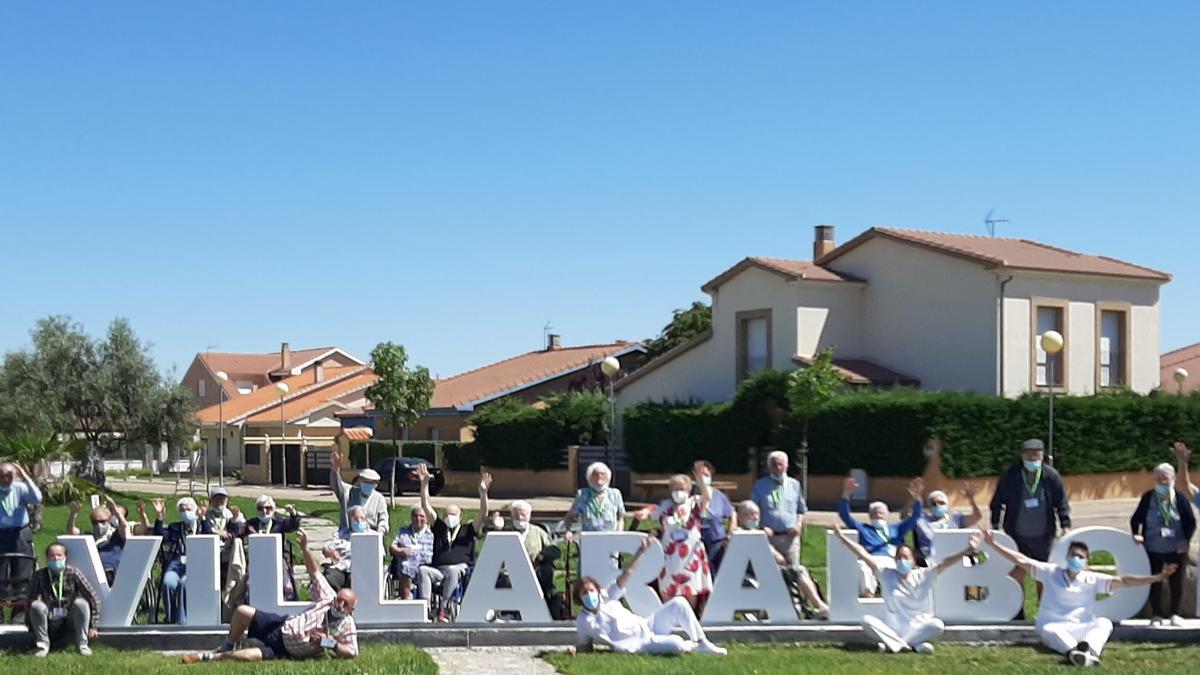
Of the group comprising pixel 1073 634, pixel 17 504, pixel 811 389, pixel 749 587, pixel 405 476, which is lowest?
pixel 405 476

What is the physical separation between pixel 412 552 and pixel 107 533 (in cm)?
310

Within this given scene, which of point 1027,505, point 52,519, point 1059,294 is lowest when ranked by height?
point 52,519

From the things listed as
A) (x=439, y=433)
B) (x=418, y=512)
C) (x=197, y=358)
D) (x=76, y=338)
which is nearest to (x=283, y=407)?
(x=439, y=433)

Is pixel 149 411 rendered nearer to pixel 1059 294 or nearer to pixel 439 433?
pixel 439 433

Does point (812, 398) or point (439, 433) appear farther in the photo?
point (439, 433)

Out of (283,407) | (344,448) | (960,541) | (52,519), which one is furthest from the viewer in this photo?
(283,407)

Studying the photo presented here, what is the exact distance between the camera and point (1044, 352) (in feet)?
119

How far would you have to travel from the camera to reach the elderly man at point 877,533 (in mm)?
12805

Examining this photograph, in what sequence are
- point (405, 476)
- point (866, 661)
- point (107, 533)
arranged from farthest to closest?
1. point (405, 476)
2. point (107, 533)
3. point (866, 661)

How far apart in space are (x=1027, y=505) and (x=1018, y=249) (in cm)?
2750

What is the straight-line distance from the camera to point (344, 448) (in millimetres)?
48969

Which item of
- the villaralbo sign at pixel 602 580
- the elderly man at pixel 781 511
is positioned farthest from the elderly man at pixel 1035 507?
the elderly man at pixel 781 511

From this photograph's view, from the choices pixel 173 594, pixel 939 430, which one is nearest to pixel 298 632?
pixel 173 594

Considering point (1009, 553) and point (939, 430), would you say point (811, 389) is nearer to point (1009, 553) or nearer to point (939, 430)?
point (939, 430)
